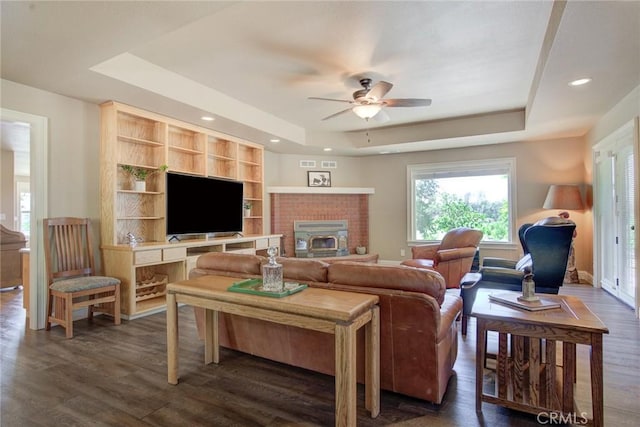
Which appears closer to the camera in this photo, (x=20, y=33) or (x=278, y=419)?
(x=278, y=419)

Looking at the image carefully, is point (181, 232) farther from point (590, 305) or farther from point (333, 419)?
point (590, 305)

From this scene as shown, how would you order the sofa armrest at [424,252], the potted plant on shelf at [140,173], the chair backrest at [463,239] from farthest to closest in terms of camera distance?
1. the sofa armrest at [424,252]
2. the chair backrest at [463,239]
3. the potted plant on shelf at [140,173]

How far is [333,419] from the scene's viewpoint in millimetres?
1893

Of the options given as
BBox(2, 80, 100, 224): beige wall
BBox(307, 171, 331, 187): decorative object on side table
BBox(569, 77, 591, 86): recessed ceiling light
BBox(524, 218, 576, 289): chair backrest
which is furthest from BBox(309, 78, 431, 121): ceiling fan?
BBox(307, 171, 331, 187): decorative object on side table

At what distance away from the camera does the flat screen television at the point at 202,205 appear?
4.41 metres

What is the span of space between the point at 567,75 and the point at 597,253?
10.6ft

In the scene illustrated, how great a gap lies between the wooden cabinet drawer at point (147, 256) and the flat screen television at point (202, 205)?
1.52 feet

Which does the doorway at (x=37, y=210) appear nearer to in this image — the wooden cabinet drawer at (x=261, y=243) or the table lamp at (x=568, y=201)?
the wooden cabinet drawer at (x=261, y=243)

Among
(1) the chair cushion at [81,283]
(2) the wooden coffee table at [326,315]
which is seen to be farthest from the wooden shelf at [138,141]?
(2) the wooden coffee table at [326,315]

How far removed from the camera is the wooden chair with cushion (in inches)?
129

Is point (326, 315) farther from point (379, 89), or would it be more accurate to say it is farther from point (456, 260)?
point (456, 260)

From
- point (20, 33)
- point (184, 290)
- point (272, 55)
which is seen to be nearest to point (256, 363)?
point (184, 290)

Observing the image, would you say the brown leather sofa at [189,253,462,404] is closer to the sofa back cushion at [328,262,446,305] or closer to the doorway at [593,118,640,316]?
the sofa back cushion at [328,262,446,305]

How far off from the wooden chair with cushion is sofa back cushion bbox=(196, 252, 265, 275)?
1.41m
